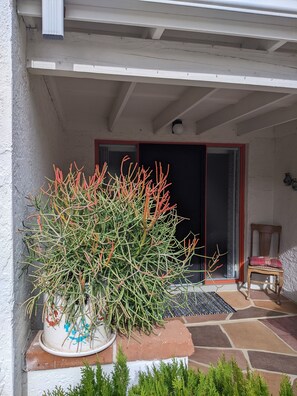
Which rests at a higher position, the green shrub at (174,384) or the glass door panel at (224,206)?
the glass door panel at (224,206)

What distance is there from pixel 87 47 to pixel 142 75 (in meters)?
0.30

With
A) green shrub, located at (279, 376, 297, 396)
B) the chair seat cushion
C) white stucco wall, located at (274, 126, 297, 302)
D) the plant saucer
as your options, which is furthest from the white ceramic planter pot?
white stucco wall, located at (274, 126, 297, 302)

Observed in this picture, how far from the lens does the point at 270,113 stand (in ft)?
11.0

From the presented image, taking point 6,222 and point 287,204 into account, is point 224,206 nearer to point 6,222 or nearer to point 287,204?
point 287,204

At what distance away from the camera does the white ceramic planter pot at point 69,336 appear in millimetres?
1292

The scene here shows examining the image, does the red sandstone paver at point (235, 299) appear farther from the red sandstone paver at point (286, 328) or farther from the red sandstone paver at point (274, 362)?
the red sandstone paver at point (274, 362)

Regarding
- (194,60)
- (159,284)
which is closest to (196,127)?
(194,60)

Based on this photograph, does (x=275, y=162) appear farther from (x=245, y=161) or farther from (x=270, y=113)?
(x=270, y=113)

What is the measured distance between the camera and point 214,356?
8.38 ft

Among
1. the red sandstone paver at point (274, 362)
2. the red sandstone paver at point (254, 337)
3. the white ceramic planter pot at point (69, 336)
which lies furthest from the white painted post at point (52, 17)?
the red sandstone paver at point (254, 337)

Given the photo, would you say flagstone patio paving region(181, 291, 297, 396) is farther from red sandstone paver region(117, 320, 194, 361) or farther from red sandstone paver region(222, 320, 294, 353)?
red sandstone paver region(117, 320, 194, 361)

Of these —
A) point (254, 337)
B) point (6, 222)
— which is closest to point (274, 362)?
point (254, 337)

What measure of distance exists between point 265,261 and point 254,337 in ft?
4.15

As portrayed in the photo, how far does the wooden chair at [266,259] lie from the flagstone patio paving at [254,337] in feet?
1.03
